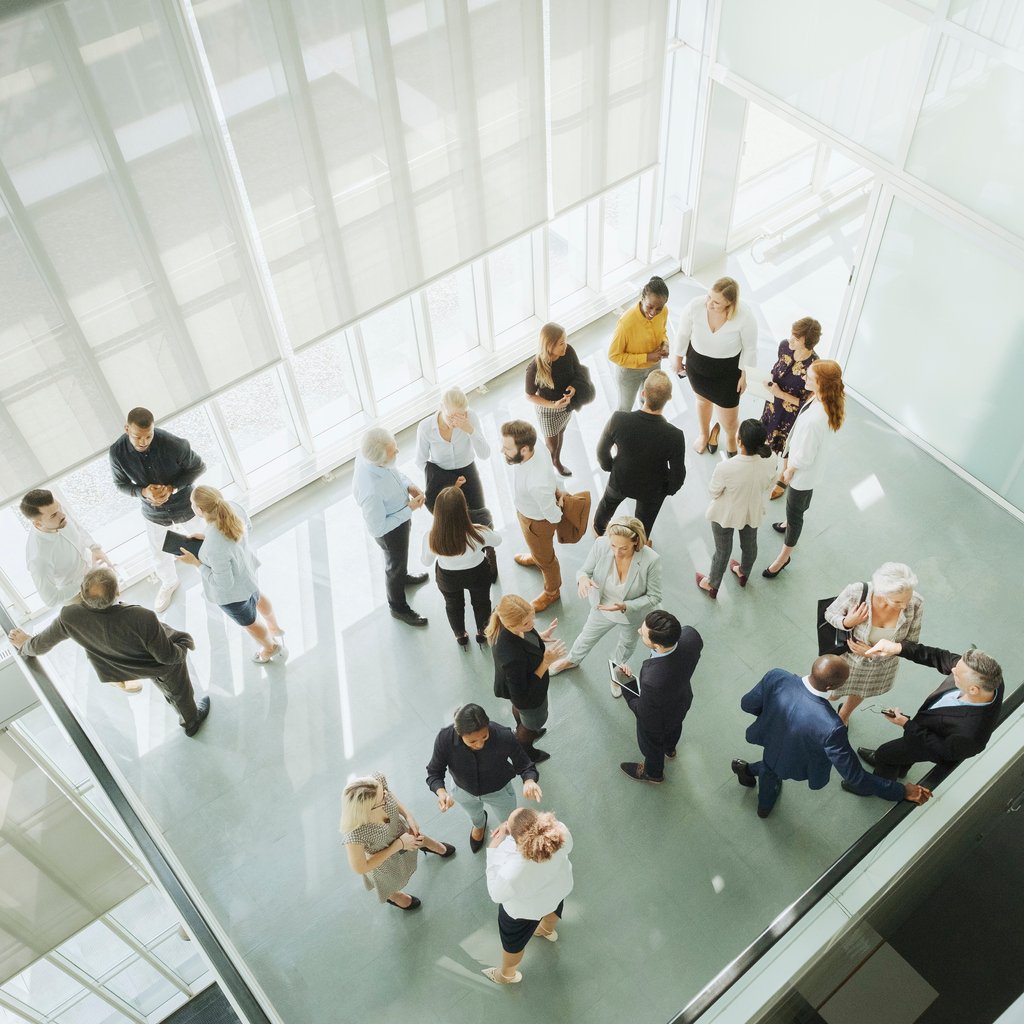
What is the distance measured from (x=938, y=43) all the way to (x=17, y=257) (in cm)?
557

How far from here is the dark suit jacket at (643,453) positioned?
221 inches

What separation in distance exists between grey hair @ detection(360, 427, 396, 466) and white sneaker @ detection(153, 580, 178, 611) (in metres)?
2.18

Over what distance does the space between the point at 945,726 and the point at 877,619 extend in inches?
25.9

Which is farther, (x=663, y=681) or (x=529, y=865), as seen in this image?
(x=663, y=681)

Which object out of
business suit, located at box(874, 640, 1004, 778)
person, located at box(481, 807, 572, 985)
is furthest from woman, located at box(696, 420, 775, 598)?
person, located at box(481, 807, 572, 985)

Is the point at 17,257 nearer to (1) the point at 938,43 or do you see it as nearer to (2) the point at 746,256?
(1) the point at 938,43

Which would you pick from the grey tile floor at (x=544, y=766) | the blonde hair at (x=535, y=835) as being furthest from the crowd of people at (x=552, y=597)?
the grey tile floor at (x=544, y=766)

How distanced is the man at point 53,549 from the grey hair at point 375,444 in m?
1.79

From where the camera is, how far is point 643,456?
5.68 m

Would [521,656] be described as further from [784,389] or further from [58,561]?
[58,561]

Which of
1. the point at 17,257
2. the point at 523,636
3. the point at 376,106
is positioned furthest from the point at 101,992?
the point at 376,106

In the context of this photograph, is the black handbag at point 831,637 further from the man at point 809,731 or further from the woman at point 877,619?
the man at point 809,731

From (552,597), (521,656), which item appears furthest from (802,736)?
(552,597)

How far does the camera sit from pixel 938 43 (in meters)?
5.83
